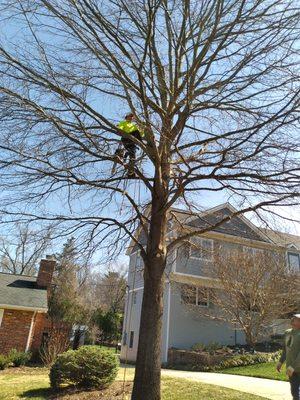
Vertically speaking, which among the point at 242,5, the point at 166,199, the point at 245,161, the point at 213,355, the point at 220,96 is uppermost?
the point at 242,5

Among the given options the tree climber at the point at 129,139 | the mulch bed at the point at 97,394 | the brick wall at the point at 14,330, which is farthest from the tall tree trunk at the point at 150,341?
the brick wall at the point at 14,330

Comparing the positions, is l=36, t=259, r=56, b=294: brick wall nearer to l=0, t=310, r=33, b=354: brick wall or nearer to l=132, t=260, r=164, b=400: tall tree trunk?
l=0, t=310, r=33, b=354: brick wall

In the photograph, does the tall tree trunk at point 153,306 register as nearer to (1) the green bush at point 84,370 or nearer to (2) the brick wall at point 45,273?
(1) the green bush at point 84,370

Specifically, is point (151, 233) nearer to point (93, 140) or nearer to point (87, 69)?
point (93, 140)

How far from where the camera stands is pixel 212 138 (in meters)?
7.41

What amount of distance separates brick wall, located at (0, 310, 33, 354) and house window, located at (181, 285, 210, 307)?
836 centimetres

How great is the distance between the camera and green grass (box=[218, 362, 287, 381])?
13147mm

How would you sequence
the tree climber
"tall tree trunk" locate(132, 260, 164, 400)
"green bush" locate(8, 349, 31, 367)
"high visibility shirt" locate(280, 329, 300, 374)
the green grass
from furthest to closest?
"green bush" locate(8, 349, 31, 367) < the green grass < the tree climber < "tall tree trunk" locate(132, 260, 164, 400) < "high visibility shirt" locate(280, 329, 300, 374)

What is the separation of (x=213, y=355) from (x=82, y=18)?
16.5 meters

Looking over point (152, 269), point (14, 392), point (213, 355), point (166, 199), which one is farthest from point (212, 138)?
point (213, 355)

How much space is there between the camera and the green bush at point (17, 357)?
15.8 metres

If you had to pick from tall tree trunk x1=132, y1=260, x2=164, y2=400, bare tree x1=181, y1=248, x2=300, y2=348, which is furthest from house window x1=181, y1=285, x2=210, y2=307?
tall tree trunk x1=132, y1=260, x2=164, y2=400

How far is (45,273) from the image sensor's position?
21.8m

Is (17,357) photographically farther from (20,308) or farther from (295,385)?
(295,385)
